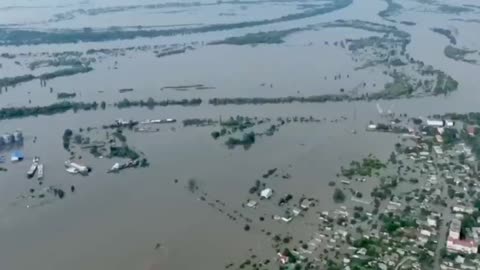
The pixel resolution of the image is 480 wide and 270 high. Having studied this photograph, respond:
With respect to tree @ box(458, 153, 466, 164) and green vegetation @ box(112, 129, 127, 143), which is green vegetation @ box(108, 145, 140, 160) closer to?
green vegetation @ box(112, 129, 127, 143)

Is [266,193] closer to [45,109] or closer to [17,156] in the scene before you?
[17,156]

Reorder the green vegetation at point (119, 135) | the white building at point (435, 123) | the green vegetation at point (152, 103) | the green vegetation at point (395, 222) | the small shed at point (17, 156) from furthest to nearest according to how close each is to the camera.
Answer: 1. the green vegetation at point (152, 103)
2. the white building at point (435, 123)
3. the green vegetation at point (119, 135)
4. the small shed at point (17, 156)
5. the green vegetation at point (395, 222)

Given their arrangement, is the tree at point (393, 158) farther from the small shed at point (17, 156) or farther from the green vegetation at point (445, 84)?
the small shed at point (17, 156)

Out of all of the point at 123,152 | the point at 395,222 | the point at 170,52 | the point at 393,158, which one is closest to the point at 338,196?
the point at 395,222

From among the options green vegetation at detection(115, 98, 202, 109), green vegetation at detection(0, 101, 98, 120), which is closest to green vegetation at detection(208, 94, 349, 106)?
green vegetation at detection(115, 98, 202, 109)

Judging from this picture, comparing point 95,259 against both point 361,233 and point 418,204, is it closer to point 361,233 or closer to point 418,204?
point 361,233

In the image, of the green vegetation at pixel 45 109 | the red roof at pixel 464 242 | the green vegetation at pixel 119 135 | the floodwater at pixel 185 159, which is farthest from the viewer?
the green vegetation at pixel 45 109

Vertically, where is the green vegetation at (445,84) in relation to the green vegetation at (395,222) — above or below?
above

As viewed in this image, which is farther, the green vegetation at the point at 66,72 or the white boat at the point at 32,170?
the green vegetation at the point at 66,72

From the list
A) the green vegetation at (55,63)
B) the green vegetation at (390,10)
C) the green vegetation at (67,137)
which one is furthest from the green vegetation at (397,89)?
the green vegetation at (55,63)
